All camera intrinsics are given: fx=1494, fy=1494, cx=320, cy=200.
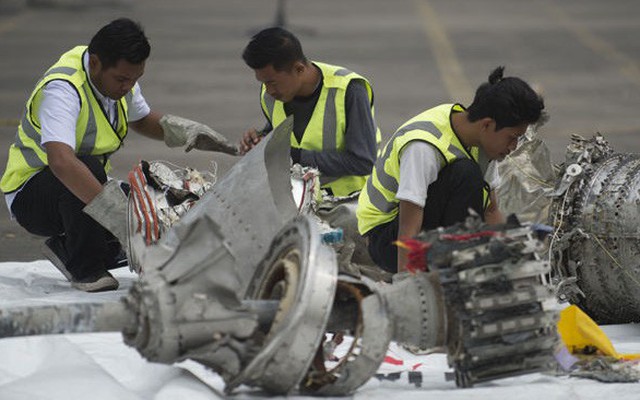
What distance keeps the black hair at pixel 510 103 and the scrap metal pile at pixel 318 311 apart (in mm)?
793

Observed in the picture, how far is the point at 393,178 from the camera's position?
6.19 m

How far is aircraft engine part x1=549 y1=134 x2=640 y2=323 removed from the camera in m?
6.09

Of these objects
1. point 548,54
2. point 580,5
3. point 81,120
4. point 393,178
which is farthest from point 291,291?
point 580,5

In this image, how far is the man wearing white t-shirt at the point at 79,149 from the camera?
264 inches

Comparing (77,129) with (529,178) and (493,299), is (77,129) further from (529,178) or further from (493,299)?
(493,299)

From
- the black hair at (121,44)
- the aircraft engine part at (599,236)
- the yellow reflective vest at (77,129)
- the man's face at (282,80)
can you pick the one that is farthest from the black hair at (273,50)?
the aircraft engine part at (599,236)

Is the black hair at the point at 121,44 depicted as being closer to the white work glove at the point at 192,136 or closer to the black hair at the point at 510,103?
the white work glove at the point at 192,136

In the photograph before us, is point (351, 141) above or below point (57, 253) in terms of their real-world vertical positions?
above

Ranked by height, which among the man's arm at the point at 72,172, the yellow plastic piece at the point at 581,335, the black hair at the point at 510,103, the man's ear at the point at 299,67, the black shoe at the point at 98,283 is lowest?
the yellow plastic piece at the point at 581,335

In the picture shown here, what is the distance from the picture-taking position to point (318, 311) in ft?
15.6

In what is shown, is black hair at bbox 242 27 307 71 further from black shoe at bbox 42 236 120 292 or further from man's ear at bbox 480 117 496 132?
man's ear at bbox 480 117 496 132

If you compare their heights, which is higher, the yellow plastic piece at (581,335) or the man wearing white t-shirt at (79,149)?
the man wearing white t-shirt at (79,149)

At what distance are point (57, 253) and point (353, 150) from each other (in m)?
1.51

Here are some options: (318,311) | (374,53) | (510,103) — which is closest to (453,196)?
(510,103)
